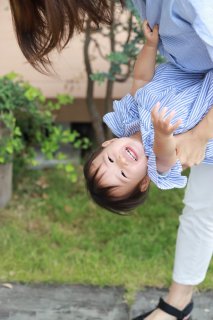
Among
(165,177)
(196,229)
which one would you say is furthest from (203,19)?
(196,229)

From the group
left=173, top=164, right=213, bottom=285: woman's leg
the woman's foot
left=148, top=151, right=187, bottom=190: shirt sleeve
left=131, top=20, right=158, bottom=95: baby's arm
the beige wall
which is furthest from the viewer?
the beige wall

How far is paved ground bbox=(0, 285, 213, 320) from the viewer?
316 centimetres

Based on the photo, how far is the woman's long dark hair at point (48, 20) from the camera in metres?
2.24

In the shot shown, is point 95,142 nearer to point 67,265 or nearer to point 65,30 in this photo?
point 67,265

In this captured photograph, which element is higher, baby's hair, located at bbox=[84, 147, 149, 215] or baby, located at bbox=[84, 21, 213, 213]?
baby, located at bbox=[84, 21, 213, 213]

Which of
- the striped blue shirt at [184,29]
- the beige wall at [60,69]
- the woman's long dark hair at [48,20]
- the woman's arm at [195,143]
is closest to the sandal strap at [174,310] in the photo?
the woman's arm at [195,143]

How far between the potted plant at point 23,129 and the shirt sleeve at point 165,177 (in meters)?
1.44

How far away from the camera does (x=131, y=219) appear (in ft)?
12.9

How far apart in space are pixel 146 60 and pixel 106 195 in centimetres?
53

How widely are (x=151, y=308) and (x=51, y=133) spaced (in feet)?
4.53

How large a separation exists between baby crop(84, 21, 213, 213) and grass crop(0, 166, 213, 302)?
77cm

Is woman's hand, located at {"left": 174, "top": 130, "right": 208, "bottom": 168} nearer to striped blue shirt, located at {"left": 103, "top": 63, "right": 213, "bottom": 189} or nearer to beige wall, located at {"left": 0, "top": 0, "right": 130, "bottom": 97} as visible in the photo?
striped blue shirt, located at {"left": 103, "top": 63, "right": 213, "bottom": 189}

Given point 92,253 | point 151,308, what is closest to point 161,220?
point 92,253

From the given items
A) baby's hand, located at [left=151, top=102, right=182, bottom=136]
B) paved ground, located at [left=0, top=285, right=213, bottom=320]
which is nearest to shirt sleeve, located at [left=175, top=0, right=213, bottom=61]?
baby's hand, located at [left=151, top=102, right=182, bottom=136]
